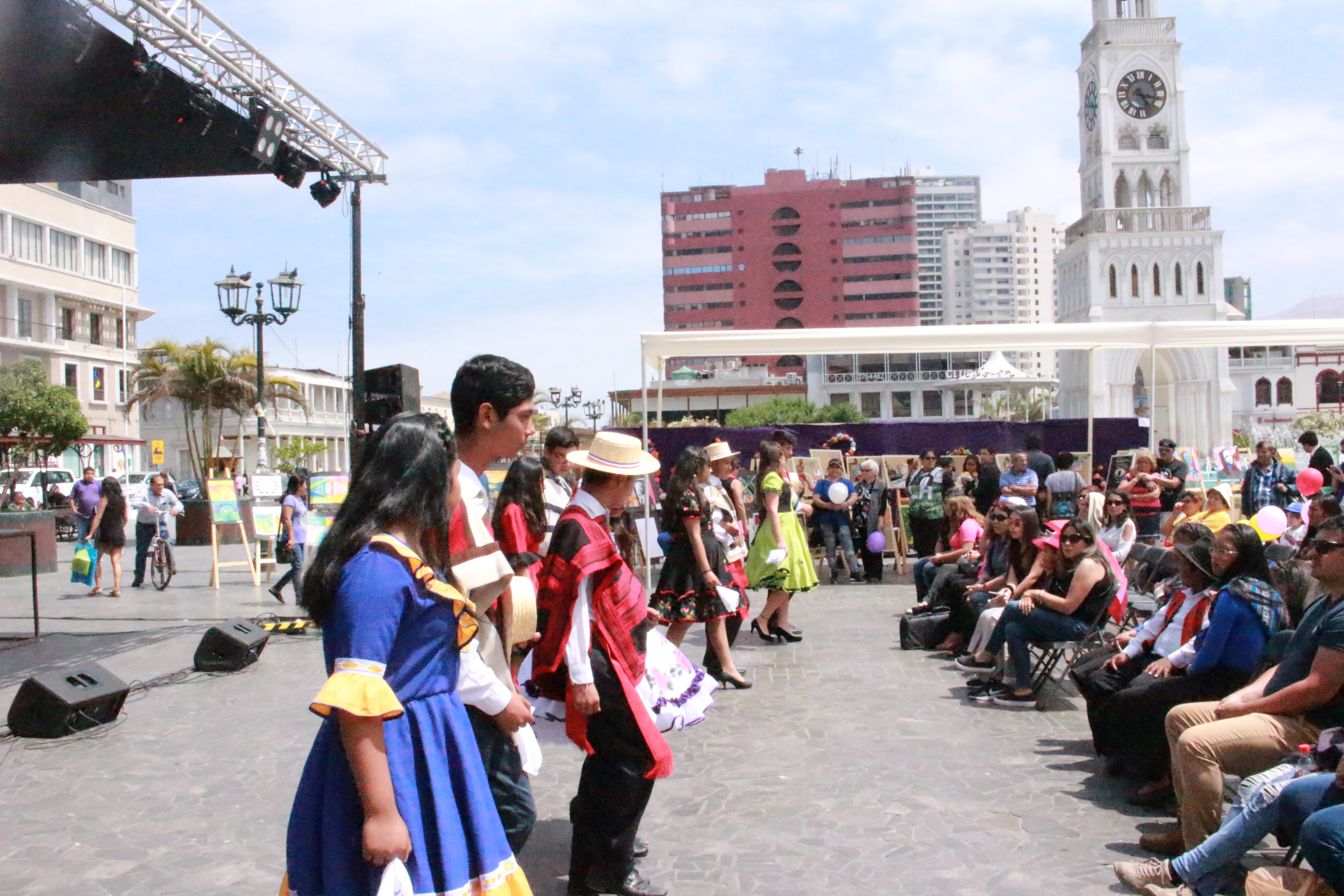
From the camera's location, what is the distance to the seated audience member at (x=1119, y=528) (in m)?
8.67

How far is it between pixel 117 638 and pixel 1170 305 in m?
62.5

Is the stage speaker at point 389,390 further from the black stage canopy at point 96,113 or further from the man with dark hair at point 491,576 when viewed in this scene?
the man with dark hair at point 491,576

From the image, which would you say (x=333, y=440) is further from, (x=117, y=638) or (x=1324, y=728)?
(x=1324, y=728)

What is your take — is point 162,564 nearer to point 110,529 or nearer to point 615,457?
point 110,529

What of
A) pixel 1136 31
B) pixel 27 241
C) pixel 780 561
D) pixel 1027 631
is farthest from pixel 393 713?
pixel 1136 31

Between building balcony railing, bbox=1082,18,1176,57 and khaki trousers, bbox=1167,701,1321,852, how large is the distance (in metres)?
65.9

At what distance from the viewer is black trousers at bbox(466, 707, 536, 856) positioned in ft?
10.2

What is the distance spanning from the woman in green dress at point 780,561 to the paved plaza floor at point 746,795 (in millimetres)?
830

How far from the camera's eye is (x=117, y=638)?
10.2 m

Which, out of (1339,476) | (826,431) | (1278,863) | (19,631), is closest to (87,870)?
(1278,863)

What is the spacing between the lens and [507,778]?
127 inches

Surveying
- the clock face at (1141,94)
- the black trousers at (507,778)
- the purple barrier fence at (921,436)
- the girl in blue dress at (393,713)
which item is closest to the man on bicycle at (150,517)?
the purple barrier fence at (921,436)

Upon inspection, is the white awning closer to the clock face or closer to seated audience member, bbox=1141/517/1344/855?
seated audience member, bbox=1141/517/1344/855

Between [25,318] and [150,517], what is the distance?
41.7 metres
